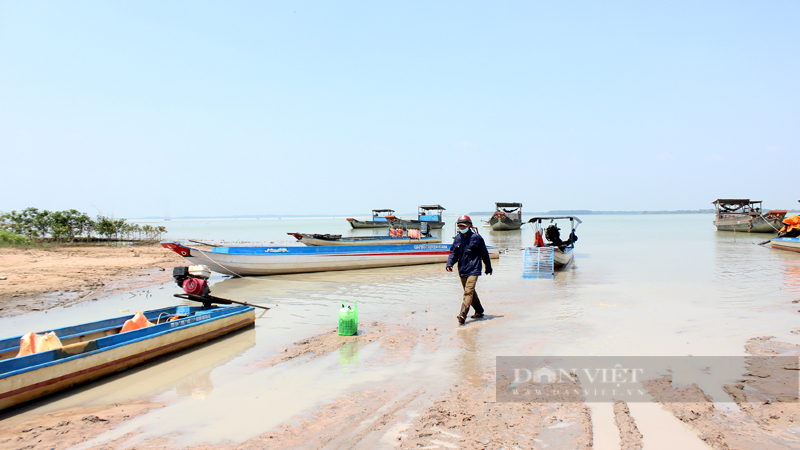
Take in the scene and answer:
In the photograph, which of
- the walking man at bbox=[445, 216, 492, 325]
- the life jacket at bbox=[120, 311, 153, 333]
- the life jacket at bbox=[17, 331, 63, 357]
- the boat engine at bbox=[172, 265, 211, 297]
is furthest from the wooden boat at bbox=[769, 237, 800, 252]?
the life jacket at bbox=[17, 331, 63, 357]

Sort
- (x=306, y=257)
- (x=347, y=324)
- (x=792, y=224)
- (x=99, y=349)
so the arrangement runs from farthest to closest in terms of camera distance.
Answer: (x=792, y=224)
(x=306, y=257)
(x=347, y=324)
(x=99, y=349)

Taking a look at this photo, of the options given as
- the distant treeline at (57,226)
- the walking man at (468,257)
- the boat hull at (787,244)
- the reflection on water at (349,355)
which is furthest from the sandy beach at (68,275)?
the boat hull at (787,244)

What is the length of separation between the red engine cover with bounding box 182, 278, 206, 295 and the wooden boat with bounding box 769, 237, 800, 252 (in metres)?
28.6

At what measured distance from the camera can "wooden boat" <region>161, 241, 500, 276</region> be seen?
15156mm

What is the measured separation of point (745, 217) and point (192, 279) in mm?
49442

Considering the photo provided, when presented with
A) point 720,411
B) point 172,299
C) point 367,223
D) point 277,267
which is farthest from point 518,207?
point 720,411

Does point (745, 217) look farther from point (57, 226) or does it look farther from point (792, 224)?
point (57, 226)

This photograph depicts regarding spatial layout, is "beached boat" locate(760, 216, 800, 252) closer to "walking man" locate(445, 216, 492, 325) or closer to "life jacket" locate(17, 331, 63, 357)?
"walking man" locate(445, 216, 492, 325)

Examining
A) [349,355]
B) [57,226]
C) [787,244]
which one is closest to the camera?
[349,355]

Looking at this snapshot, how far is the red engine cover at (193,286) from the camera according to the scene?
8.23 m

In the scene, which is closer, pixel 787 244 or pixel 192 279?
pixel 192 279

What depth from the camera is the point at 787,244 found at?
23.8 meters

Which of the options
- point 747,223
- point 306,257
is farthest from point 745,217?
point 306,257

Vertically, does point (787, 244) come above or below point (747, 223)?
below
